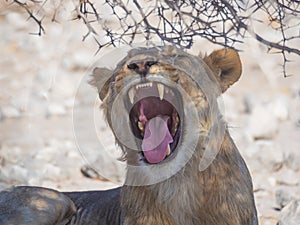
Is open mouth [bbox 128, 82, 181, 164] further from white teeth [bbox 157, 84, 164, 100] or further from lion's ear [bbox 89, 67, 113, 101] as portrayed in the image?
lion's ear [bbox 89, 67, 113, 101]

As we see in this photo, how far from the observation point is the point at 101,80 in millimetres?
4367

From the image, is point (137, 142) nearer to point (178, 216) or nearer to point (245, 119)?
point (178, 216)

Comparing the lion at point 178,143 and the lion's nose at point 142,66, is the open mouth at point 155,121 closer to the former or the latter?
the lion at point 178,143

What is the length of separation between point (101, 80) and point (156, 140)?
0.41 m

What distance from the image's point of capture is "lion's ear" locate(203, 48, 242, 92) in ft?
14.0

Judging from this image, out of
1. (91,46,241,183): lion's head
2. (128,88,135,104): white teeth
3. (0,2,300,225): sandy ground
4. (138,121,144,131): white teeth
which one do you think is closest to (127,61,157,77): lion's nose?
(91,46,241,183): lion's head

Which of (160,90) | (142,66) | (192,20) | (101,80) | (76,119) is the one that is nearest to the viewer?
(142,66)

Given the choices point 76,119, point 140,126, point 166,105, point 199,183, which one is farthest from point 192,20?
point 76,119

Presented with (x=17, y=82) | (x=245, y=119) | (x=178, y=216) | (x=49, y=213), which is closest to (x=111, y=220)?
(x=49, y=213)

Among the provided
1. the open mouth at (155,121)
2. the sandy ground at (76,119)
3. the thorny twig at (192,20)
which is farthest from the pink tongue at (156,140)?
the sandy ground at (76,119)

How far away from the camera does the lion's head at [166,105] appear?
4062 millimetres

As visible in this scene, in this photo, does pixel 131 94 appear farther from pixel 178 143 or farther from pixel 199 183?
pixel 199 183

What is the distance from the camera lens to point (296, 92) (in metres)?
8.64

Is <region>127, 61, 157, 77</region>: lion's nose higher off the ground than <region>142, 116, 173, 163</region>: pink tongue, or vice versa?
<region>127, 61, 157, 77</region>: lion's nose
